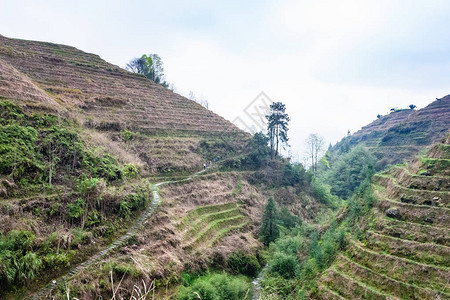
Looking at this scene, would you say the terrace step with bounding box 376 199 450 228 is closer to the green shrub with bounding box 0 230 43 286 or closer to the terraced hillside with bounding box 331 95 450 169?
the green shrub with bounding box 0 230 43 286

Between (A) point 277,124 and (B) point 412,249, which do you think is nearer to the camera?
(B) point 412,249

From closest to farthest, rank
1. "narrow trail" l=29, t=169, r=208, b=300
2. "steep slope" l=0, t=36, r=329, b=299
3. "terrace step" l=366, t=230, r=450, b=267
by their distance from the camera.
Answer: "narrow trail" l=29, t=169, r=208, b=300
"steep slope" l=0, t=36, r=329, b=299
"terrace step" l=366, t=230, r=450, b=267

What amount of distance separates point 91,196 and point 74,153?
396cm

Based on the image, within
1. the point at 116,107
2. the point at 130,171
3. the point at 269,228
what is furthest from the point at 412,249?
the point at 116,107

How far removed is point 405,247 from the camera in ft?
50.4

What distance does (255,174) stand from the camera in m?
37.6

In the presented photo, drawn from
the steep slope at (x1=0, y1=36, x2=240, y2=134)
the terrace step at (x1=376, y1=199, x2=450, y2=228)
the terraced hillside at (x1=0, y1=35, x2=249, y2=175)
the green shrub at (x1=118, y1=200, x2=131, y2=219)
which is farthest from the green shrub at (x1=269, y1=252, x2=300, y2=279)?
the steep slope at (x1=0, y1=36, x2=240, y2=134)

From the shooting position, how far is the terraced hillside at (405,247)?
13883 millimetres

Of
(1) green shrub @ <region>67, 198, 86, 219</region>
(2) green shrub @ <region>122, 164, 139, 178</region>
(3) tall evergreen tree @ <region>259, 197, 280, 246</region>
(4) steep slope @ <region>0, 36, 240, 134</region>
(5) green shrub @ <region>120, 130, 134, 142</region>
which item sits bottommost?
(3) tall evergreen tree @ <region>259, 197, 280, 246</region>

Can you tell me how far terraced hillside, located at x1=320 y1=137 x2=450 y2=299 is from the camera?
13883mm

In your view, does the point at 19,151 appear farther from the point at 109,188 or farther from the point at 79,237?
the point at 79,237

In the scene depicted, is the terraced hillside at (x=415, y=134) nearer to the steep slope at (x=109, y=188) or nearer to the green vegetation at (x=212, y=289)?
the steep slope at (x=109, y=188)

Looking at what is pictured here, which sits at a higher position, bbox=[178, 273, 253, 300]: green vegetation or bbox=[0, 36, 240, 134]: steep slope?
bbox=[0, 36, 240, 134]: steep slope

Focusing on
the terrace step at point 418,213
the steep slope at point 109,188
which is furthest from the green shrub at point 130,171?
the terrace step at point 418,213
